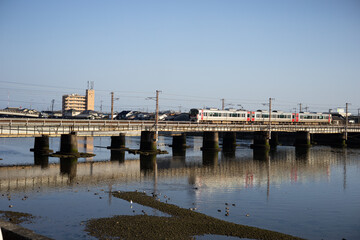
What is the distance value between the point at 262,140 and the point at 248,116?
15.6 m

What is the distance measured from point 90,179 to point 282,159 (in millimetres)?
36948

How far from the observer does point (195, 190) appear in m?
38.9

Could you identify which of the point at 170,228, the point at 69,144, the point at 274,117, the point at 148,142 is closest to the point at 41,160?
the point at 69,144

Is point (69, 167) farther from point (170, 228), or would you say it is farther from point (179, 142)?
point (179, 142)

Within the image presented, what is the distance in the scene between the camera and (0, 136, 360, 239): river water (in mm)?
27844

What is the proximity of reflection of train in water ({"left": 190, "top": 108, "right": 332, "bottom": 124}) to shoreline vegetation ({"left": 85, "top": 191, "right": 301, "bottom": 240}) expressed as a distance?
67.4m

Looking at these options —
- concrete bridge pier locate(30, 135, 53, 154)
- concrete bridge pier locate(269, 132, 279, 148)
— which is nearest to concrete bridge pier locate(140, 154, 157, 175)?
concrete bridge pier locate(30, 135, 53, 154)

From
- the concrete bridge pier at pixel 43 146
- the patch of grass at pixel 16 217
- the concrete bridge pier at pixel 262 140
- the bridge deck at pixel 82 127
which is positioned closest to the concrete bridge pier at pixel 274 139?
the concrete bridge pier at pixel 262 140

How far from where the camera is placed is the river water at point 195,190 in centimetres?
2784

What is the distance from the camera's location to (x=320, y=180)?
48156 millimetres

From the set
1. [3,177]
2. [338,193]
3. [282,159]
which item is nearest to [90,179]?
[3,177]

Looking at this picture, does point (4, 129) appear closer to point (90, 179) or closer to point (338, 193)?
point (90, 179)

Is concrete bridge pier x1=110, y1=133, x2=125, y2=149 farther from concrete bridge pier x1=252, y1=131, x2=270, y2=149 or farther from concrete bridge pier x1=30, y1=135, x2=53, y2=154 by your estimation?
concrete bridge pier x1=252, y1=131, x2=270, y2=149

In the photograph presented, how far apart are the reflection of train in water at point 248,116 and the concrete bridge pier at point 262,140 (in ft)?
38.8
